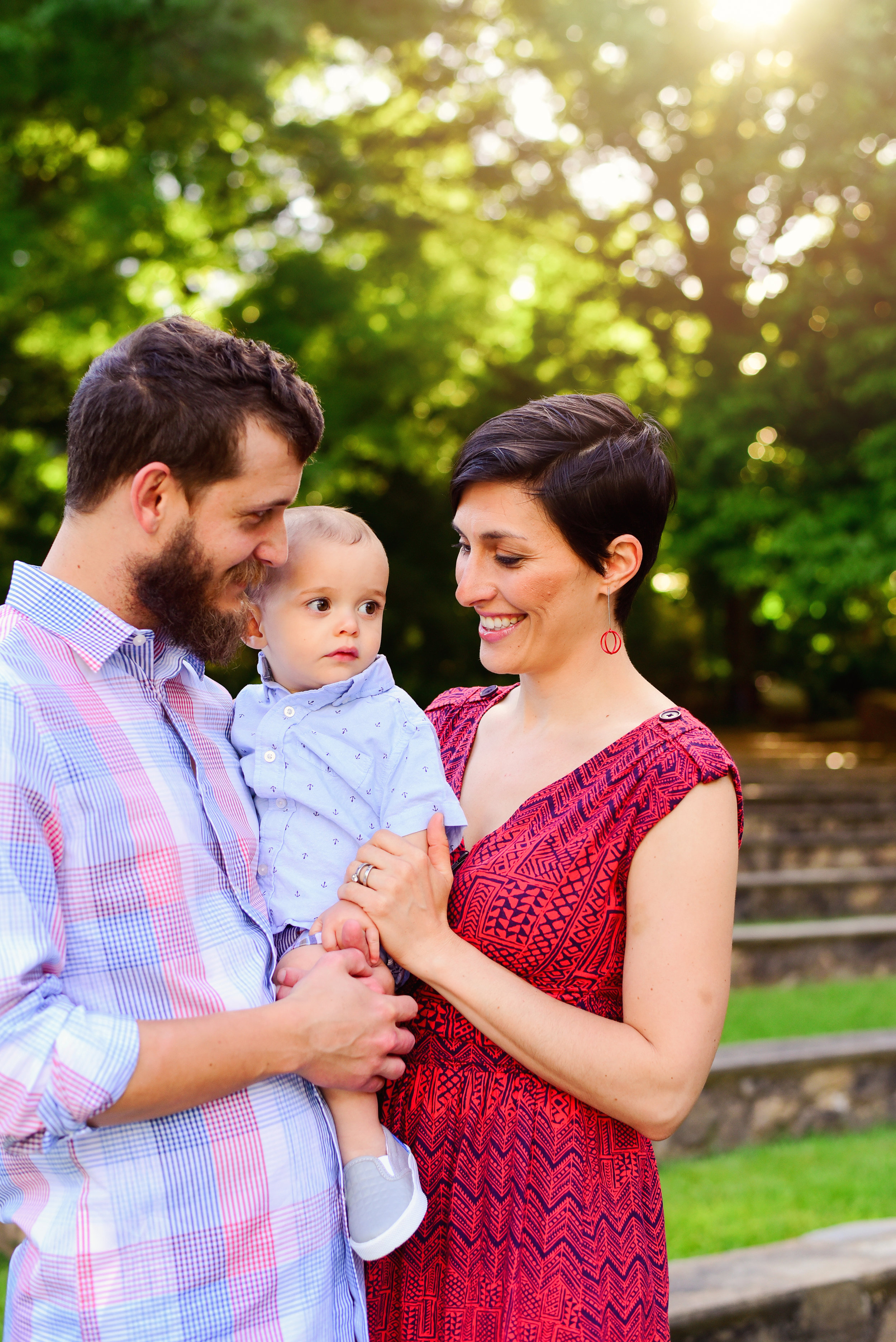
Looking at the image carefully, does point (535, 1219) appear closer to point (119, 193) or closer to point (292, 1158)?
point (292, 1158)

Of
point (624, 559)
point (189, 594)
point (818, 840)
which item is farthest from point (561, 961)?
point (818, 840)

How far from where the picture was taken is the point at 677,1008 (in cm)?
192

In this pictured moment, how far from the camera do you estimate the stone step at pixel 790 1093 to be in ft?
16.6

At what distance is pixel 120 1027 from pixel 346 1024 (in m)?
0.39

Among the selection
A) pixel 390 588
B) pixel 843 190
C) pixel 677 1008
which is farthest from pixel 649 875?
pixel 390 588

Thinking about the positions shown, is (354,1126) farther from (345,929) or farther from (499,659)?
(499,659)

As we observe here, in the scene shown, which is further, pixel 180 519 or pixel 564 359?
pixel 564 359

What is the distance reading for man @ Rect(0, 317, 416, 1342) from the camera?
5.11ft

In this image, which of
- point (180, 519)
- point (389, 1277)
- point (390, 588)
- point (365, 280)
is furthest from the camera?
point (390, 588)

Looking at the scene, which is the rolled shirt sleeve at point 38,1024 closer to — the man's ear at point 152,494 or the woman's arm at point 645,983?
the man's ear at point 152,494

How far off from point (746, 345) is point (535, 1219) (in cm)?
1517

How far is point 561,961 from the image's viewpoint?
203 centimetres

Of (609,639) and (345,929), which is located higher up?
(609,639)

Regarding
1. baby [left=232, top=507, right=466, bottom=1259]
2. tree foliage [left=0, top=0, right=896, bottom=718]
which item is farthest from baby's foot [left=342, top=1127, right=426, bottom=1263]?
tree foliage [left=0, top=0, right=896, bottom=718]
